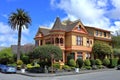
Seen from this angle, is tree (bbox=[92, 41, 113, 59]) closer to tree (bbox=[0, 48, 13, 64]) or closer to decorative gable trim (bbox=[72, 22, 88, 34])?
decorative gable trim (bbox=[72, 22, 88, 34])

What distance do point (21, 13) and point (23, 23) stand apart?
2205mm

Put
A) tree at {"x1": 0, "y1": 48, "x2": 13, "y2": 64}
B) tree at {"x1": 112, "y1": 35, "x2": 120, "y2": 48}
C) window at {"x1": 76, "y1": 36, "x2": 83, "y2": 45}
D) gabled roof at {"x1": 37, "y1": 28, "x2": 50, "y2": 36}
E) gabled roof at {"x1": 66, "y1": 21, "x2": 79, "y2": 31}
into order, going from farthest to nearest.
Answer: tree at {"x1": 112, "y1": 35, "x2": 120, "y2": 48} → tree at {"x1": 0, "y1": 48, "x2": 13, "y2": 64} → gabled roof at {"x1": 37, "y1": 28, "x2": 50, "y2": 36} → window at {"x1": 76, "y1": 36, "x2": 83, "y2": 45} → gabled roof at {"x1": 66, "y1": 21, "x2": 79, "y2": 31}

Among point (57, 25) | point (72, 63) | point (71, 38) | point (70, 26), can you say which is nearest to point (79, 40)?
point (71, 38)

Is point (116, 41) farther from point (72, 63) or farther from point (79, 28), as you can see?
point (72, 63)

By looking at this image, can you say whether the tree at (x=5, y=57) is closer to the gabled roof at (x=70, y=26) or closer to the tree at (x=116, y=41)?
the gabled roof at (x=70, y=26)

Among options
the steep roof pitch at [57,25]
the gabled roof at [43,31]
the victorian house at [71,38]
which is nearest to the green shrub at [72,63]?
the victorian house at [71,38]

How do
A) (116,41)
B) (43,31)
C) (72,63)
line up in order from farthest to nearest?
(116,41) → (43,31) → (72,63)

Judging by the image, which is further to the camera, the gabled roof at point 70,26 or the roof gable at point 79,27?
the gabled roof at point 70,26

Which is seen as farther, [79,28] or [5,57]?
[5,57]

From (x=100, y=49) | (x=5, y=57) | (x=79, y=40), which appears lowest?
(x=5, y=57)

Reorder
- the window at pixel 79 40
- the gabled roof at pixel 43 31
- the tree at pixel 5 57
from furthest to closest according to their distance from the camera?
1. the tree at pixel 5 57
2. the gabled roof at pixel 43 31
3. the window at pixel 79 40

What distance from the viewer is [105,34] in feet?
211

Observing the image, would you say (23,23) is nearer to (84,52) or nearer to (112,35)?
(84,52)

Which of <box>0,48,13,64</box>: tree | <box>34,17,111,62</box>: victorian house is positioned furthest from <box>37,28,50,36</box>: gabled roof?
<box>0,48,13,64</box>: tree
